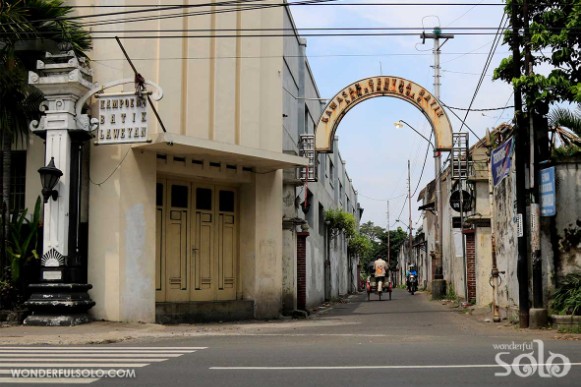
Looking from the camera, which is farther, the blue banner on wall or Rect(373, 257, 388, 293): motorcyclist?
Rect(373, 257, 388, 293): motorcyclist

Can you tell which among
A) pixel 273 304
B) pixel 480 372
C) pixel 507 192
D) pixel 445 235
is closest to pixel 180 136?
pixel 273 304

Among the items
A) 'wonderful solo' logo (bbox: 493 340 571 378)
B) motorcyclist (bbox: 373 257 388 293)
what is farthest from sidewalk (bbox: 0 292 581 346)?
motorcyclist (bbox: 373 257 388 293)

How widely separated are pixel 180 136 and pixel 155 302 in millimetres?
4257

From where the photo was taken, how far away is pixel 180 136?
631 inches

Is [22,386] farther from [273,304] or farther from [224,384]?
[273,304]

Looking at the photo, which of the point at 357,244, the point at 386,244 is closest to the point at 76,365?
the point at 357,244

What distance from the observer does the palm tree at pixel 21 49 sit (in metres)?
15.0

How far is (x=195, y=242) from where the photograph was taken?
61.3ft

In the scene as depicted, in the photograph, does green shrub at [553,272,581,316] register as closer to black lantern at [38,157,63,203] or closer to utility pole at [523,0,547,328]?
utility pole at [523,0,547,328]

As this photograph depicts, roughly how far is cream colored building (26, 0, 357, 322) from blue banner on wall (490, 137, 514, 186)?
504 cm

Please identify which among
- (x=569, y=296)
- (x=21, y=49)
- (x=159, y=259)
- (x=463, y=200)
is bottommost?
(x=569, y=296)

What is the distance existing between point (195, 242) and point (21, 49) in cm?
646

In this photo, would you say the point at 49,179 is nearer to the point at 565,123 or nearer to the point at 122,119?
the point at 122,119

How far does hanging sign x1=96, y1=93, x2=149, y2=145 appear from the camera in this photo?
15461 millimetres
